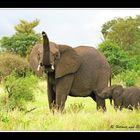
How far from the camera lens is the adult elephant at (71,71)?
821 centimetres

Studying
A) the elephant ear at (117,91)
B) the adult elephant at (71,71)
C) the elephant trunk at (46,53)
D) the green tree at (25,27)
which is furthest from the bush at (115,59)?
the green tree at (25,27)

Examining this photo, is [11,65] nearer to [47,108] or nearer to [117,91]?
[47,108]

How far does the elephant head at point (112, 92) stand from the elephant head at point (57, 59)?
0.59 metres

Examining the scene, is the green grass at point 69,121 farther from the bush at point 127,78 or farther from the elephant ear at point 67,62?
the bush at point 127,78

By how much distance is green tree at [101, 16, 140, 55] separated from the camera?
Result: 714 inches

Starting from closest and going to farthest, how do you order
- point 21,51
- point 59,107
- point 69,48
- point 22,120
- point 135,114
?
1. point 22,120
2. point 135,114
3. point 59,107
4. point 69,48
5. point 21,51

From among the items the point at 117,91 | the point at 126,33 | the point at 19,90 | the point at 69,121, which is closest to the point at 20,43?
the point at 126,33

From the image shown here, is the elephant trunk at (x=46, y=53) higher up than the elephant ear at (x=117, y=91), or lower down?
higher up

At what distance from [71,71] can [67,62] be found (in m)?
0.15

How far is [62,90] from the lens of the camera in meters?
8.51
